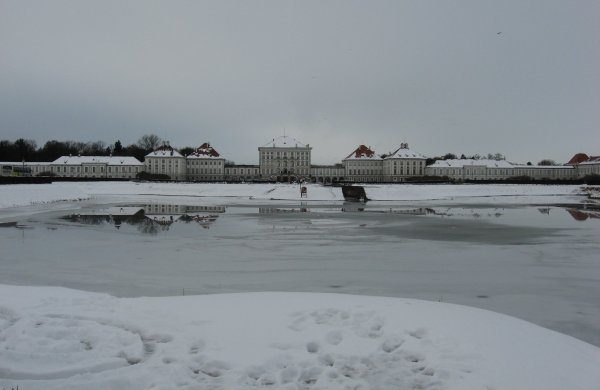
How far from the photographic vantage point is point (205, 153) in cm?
13100

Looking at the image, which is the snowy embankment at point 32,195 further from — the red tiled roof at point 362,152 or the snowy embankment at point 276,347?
the red tiled roof at point 362,152

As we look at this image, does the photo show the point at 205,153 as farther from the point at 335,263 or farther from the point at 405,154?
the point at 335,263

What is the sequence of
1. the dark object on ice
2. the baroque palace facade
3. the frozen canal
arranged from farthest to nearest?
the baroque palace facade → the dark object on ice → the frozen canal

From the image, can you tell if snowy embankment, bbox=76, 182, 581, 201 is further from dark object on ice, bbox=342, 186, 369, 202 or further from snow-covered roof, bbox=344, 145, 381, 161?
snow-covered roof, bbox=344, 145, 381, 161

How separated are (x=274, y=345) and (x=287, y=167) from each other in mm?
121631

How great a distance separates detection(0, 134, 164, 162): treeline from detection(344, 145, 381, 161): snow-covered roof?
59.7m

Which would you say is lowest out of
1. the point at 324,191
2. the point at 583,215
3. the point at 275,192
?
the point at 583,215

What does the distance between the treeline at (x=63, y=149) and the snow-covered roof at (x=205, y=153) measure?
698 inches

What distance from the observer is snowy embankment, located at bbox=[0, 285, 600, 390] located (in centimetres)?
462

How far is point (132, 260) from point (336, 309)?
6.41m

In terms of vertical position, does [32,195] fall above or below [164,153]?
below

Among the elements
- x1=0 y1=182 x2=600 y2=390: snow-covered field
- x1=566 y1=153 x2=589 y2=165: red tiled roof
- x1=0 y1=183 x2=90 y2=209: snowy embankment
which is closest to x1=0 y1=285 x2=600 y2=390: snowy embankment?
x1=0 y1=182 x2=600 y2=390: snow-covered field

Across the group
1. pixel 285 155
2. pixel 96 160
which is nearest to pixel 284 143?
pixel 285 155

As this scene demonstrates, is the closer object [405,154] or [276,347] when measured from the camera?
[276,347]
